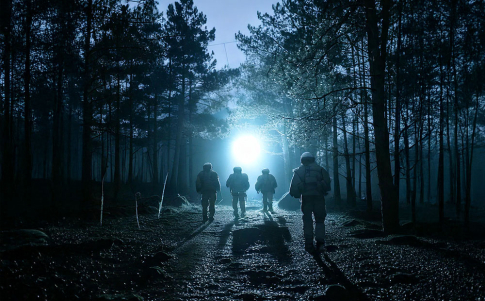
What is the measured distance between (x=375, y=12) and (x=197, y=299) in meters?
7.65

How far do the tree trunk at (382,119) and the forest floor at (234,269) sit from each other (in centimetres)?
114

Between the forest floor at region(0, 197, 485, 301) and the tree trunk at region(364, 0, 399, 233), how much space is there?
3.73 feet

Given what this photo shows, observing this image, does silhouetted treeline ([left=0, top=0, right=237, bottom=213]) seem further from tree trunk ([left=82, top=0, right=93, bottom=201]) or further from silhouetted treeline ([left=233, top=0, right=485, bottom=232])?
silhouetted treeline ([left=233, top=0, right=485, bottom=232])

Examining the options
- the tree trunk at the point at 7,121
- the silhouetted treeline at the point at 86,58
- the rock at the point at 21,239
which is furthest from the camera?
the tree trunk at the point at 7,121

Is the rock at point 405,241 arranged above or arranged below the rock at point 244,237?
above

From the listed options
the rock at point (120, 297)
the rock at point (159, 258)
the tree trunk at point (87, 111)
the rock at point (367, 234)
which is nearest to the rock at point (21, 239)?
the rock at point (159, 258)

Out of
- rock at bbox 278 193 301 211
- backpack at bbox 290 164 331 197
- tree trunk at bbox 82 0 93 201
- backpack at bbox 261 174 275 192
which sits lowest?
rock at bbox 278 193 301 211

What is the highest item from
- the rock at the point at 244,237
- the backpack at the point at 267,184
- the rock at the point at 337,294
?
the backpack at the point at 267,184

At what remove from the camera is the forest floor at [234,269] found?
366 cm

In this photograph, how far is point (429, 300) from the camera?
3371 mm

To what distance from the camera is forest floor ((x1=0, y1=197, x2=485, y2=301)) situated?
366 cm

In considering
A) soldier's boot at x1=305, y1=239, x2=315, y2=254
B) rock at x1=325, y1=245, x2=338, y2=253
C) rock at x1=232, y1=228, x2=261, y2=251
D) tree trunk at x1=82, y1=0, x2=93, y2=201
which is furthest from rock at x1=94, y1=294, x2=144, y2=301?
tree trunk at x1=82, y1=0, x2=93, y2=201

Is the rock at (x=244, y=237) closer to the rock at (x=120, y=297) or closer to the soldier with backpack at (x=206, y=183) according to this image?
the soldier with backpack at (x=206, y=183)

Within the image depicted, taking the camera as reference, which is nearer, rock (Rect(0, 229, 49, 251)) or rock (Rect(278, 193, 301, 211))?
rock (Rect(0, 229, 49, 251))
